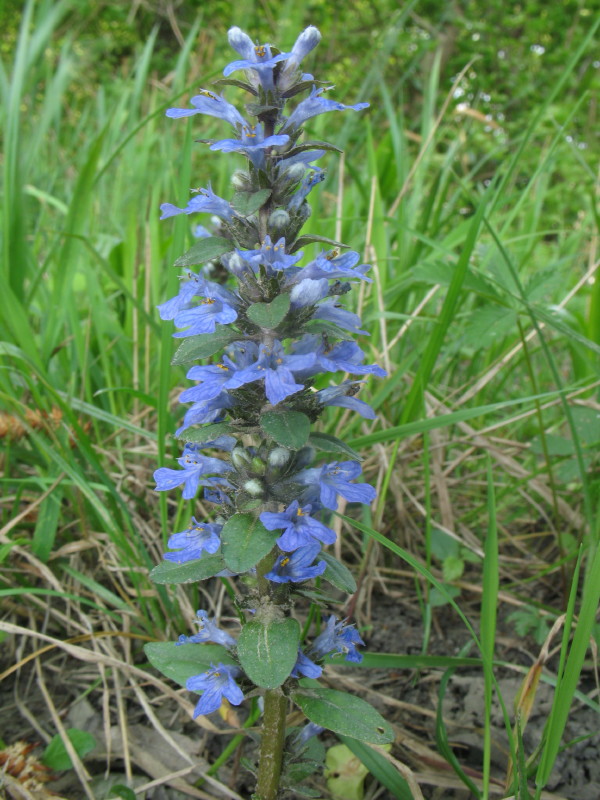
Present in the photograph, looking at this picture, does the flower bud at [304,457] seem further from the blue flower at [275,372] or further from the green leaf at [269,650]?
the green leaf at [269,650]

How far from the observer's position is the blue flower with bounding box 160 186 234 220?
130 centimetres

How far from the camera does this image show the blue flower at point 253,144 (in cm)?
119

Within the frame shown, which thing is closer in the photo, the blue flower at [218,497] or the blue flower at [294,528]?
the blue flower at [294,528]

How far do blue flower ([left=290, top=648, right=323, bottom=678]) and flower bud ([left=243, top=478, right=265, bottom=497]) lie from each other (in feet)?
1.19

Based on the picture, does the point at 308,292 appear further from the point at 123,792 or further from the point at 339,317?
the point at 123,792

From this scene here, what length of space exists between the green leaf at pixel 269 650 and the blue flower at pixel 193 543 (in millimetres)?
176

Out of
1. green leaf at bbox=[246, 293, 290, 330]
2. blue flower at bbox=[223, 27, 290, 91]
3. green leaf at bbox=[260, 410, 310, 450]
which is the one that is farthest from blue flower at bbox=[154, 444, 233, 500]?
blue flower at bbox=[223, 27, 290, 91]

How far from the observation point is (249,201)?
1.23m

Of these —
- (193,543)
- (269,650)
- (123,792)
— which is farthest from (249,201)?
(123,792)

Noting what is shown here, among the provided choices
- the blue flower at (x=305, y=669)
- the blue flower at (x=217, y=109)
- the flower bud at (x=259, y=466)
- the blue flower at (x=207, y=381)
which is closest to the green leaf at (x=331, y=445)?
the flower bud at (x=259, y=466)

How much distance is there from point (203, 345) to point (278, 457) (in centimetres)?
26

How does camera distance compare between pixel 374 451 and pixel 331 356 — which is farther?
pixel 374 451

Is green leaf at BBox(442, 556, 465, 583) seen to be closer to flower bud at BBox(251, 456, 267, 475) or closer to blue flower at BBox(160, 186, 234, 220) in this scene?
flower bud at BBox(251, 456, 267, 475)

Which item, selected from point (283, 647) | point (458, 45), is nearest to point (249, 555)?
point (283, 647)
